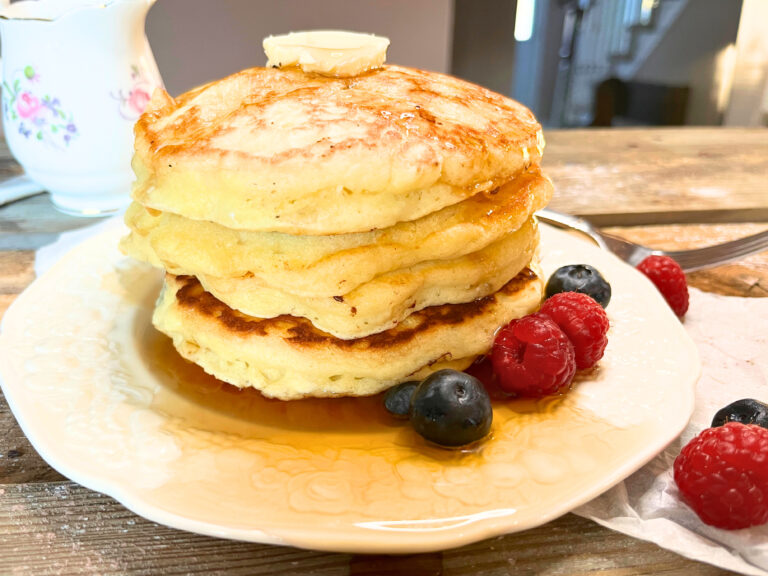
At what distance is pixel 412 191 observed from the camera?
1095 millimetres

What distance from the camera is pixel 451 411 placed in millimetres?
1004

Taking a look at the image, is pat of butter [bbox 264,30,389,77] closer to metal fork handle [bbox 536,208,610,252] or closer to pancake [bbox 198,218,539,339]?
pancake [bbox 198,218,539,339]

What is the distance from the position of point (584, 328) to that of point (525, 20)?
511 cm

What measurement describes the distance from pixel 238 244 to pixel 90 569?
1.84ft

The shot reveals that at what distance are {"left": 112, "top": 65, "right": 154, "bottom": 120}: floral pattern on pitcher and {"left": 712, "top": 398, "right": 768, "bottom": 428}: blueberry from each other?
191cm

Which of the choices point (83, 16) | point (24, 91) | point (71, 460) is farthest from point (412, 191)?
point (24, 91)

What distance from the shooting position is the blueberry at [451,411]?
3.29 feet

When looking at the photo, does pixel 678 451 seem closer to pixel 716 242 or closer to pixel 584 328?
pixel 584 328

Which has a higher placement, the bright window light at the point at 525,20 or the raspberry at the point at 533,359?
the bright window light at the point at 525,20

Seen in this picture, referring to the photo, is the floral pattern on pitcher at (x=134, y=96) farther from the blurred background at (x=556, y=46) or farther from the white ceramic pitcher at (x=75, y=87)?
the blurred background at (x=556, y=46)

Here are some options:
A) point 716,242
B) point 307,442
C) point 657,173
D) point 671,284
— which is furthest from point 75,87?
point 657,173

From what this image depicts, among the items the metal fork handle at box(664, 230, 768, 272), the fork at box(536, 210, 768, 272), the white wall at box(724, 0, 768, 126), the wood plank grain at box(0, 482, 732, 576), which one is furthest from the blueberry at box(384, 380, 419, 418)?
the white wall at box(724, 0, 768, 126)

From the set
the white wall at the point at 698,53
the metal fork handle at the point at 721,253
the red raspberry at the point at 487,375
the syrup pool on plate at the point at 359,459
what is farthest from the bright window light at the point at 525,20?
the syrup pool on plate at the point at 359,459

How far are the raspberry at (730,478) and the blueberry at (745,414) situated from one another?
0.14 meters
